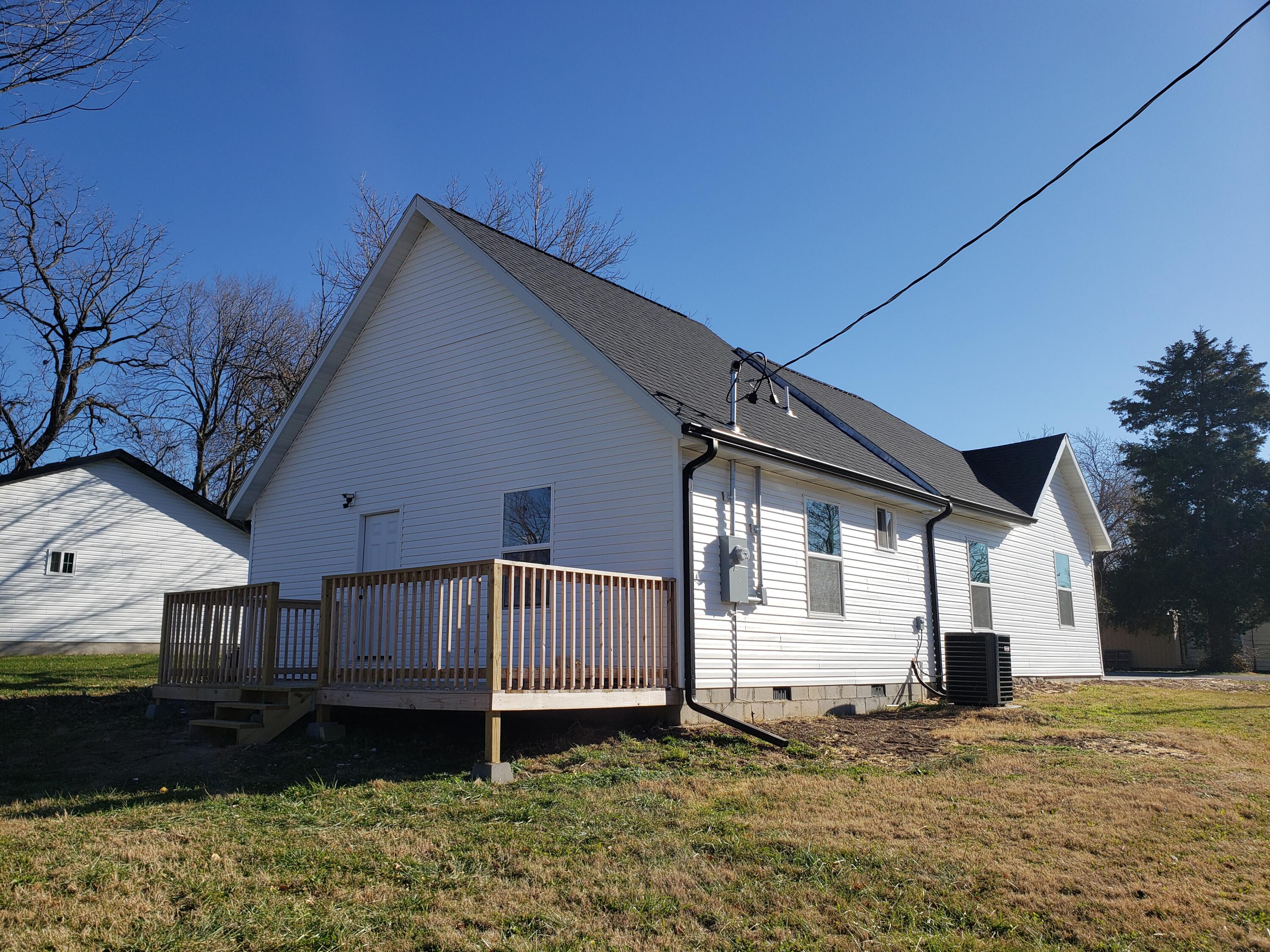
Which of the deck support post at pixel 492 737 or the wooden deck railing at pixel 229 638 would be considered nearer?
the deck support post at pixel 492 737

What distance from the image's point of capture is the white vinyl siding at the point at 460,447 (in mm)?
10312

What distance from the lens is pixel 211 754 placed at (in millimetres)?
9047

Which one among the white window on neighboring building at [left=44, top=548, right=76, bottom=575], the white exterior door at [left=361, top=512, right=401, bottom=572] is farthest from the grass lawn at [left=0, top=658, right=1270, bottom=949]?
the white window on neighboring building at [left=44, top=548, right=76, bottom=575]

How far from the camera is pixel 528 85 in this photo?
39.5ft

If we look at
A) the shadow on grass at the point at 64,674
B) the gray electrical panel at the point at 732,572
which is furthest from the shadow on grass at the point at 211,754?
the shadow on grass at the point at 64,674

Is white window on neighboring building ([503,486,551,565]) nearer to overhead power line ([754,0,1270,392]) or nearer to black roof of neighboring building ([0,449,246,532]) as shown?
overhead power line ([754,0,1270,392])

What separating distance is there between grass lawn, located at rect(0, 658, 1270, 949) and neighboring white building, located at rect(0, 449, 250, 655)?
14.9 m

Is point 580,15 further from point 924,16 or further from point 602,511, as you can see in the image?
point 602,511

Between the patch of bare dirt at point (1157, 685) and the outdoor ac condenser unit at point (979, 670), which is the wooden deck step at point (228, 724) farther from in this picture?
the patch of bare dirt at point (1157, 685)

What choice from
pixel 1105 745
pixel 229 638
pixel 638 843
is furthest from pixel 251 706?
pixel 1105 745

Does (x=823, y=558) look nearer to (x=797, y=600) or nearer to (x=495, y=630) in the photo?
(x=797, y=600)

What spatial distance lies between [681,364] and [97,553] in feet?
60.3

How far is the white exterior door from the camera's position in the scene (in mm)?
12719

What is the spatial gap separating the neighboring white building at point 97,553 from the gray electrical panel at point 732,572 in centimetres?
1923
